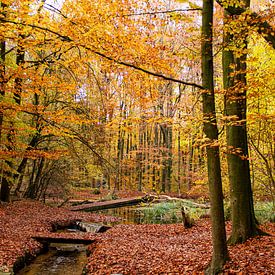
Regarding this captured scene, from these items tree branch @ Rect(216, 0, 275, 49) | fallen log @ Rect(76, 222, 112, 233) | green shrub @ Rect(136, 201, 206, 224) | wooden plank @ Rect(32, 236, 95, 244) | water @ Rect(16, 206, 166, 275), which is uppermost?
tree branch @ Rect(216, 0, 275, 49)

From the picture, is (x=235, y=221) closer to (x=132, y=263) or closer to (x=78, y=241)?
(x=132, y=263)

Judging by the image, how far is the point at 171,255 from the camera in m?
7.86

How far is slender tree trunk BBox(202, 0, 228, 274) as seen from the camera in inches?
219

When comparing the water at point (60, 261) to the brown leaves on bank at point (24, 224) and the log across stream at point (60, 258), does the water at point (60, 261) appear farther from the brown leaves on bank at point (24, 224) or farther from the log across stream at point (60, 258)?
the brown leaves on bank at point (24, 224)

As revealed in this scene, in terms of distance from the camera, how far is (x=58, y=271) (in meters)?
8.20

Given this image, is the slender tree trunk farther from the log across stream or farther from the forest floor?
the log across stream

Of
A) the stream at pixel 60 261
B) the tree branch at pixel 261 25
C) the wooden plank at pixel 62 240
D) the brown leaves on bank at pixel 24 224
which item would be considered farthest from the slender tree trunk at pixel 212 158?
the wooden plank at pixel 62 240

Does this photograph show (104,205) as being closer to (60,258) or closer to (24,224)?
(24,224)

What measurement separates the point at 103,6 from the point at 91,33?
2.72 meters

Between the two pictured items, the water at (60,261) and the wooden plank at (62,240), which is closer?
the water at (60,261)

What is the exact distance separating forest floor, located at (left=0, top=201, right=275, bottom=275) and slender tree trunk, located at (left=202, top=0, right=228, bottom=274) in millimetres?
324

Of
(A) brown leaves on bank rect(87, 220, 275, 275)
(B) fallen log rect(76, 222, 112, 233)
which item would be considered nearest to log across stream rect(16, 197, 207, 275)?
(A) brown leaves on bank rect(87, 220, 275, 275)

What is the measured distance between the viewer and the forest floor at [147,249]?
6.35m

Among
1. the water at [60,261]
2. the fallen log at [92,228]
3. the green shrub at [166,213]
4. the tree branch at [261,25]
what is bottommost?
the water at [60,261]
